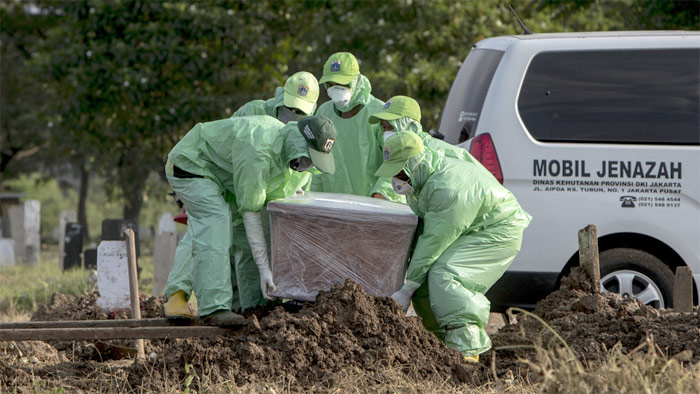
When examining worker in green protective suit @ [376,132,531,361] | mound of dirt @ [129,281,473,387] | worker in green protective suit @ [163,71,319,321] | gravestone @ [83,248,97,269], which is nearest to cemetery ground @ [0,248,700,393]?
mound of dirt @ [129,281,473,387]

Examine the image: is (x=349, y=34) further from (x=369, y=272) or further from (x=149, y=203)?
(x=149, y=203)

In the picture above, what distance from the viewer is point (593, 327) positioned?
5.16 m

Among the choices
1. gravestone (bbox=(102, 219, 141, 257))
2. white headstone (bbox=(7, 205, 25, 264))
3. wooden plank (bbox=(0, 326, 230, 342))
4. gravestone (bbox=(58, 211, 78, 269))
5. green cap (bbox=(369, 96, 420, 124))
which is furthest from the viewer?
white headstone (bbox=(7, 205, 25, 264))

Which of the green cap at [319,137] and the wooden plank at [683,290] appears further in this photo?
the wooden plank at [683,290]

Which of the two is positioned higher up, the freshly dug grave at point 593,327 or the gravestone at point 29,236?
the freshly dug grave at point 593,327

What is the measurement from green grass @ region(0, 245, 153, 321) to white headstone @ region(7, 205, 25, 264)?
2.16m

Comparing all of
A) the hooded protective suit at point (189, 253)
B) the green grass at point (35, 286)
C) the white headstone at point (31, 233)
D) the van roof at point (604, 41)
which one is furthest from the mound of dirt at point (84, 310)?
the white headstone at point (31, 233)

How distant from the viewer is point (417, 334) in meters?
4.86

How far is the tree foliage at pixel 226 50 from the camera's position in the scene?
517 inches

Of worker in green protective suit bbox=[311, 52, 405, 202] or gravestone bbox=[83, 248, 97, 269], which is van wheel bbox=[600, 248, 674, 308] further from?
gravestone bbox=[83, 248, 97, 269]

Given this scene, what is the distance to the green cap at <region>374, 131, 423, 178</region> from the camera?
4988mm

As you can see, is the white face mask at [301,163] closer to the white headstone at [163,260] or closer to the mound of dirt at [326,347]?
the mound of dirt at [326,347]

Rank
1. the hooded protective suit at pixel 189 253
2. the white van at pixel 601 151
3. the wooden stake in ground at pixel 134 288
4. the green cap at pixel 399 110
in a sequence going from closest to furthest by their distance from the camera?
the hooded protective suit at pixel 189 253 → the wooden stake in ground at pixel 134 288 → the green cap at pixel 399 110 → the white van at pixel 601 151

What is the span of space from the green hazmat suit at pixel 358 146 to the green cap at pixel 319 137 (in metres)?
1.27
